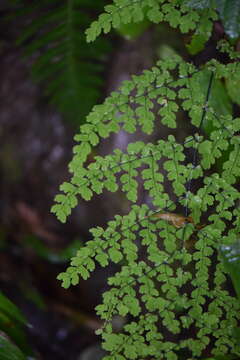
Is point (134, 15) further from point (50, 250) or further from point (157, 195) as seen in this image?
point (50, 250)

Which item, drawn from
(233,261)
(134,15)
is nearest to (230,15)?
(134,15)

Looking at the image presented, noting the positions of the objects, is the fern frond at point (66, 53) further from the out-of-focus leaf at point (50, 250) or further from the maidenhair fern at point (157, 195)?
the maidenhair fern at point (157, 195)

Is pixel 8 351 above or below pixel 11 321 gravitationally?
below

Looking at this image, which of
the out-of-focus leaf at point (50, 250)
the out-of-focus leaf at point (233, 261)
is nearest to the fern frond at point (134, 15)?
the out-of-focus leaf at point (233, 261)

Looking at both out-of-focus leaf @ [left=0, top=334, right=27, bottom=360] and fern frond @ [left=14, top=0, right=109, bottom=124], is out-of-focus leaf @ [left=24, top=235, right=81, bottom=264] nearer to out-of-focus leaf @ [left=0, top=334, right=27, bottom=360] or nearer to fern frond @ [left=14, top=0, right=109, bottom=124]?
fern frond @ [left=14, top=0, right=109, bottom=124]

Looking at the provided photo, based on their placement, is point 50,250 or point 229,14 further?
point 50,250

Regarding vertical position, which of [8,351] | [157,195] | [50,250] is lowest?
[8,351]

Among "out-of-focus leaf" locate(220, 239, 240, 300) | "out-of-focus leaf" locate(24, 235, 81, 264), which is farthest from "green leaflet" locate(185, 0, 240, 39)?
"out-of-focus leaf" locate(24, 235, 81, 264)
